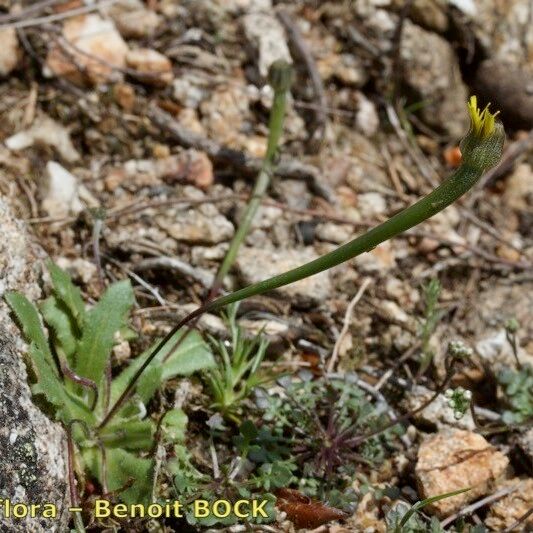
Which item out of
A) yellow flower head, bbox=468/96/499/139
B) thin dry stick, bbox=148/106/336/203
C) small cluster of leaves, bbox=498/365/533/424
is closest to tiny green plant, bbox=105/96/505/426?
yellow flower head, bbox=468/96/499/139

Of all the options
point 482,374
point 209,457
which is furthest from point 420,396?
point 209,457

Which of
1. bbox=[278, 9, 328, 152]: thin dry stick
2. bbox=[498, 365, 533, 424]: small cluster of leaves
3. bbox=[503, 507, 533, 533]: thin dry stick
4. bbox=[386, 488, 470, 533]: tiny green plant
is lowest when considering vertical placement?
bbox=[386, 488, 470, 533]: tiny green plant

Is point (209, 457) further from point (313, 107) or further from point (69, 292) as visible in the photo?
point (313, 107)

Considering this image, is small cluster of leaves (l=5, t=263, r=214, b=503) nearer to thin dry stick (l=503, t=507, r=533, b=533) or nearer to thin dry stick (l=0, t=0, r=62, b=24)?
thin dry stick (l=503, t=507, r=533, b=533)

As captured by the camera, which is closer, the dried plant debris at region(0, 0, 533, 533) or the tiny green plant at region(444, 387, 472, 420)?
the dried plant debris at region(0, 0, 533, 533)

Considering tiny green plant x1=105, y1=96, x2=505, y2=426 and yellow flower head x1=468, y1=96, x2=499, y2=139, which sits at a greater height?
yellow flower head x1=468, y1=96, x2=499, y2=139

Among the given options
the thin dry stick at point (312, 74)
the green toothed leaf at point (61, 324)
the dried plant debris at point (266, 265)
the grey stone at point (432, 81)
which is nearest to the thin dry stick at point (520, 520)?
the dried plant debris at point (266, 265)

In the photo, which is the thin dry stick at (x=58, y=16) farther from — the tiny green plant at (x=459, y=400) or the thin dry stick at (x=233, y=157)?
the tiny green plant at (x=459, y=400)
